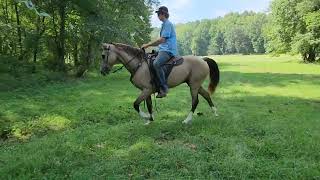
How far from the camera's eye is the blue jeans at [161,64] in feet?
39.3

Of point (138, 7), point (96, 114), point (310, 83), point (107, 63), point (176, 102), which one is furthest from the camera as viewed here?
point (138, 7)

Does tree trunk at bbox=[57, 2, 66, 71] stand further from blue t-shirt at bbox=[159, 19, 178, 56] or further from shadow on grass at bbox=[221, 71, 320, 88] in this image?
blue t-shirt at bbox=[159, 19, 178, 56]

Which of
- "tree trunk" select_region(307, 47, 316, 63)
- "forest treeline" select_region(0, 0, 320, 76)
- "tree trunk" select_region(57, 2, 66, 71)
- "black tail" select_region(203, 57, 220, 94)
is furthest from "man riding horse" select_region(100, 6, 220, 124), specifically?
"tree trunk" select_region(307, 47, 316, 63)

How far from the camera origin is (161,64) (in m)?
12.0

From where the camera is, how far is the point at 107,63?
39.5 ft

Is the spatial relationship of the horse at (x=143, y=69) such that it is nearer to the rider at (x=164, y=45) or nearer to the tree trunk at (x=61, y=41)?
the rider at (x=164, y=45)

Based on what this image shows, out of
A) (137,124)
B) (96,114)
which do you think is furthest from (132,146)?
(96,114)

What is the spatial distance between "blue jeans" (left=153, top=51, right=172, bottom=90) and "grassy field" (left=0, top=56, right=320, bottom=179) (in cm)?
123

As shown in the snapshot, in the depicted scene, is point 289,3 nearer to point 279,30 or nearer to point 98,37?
point 279,30

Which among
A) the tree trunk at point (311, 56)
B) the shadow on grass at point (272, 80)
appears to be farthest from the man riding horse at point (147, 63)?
the tree trunk at point (311, 56)

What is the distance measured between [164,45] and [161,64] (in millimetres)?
563

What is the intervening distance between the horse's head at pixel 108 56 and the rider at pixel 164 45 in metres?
1.08

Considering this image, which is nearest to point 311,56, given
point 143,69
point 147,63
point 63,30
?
point 63,30

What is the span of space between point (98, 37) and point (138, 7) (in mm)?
6593
